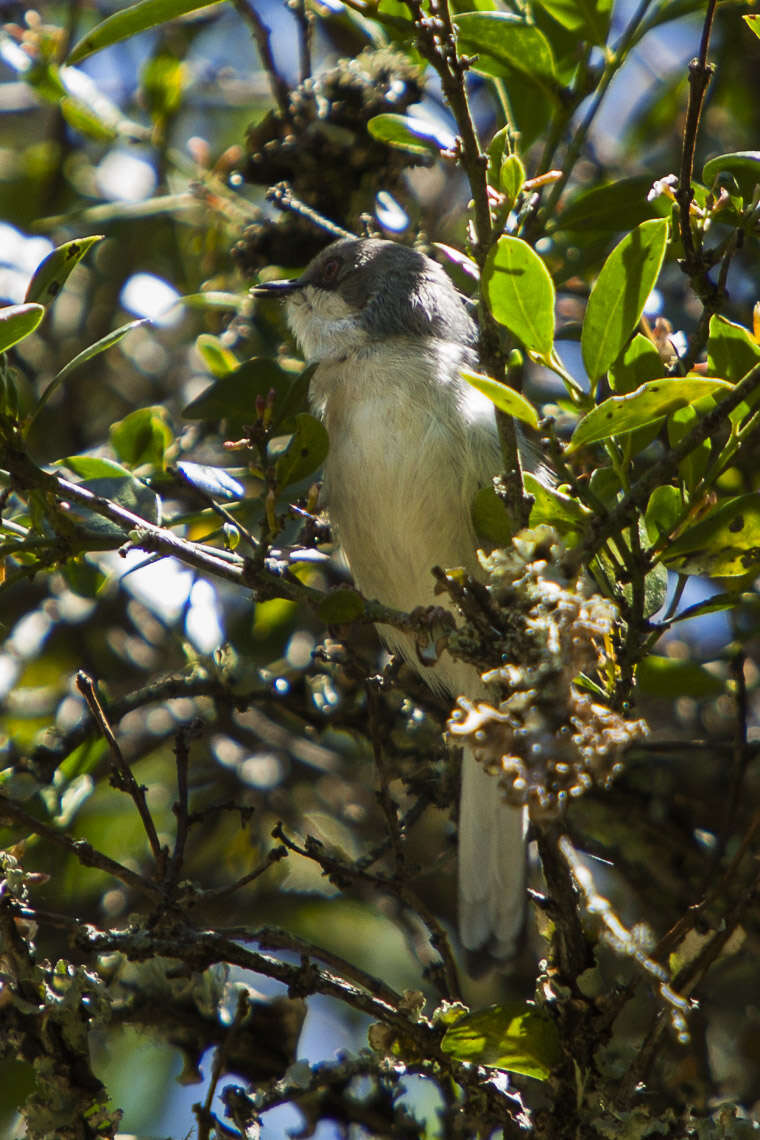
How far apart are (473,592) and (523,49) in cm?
142

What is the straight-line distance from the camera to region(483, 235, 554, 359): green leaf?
209cm

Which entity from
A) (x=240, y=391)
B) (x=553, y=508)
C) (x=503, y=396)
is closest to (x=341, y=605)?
(x=553, y=508)

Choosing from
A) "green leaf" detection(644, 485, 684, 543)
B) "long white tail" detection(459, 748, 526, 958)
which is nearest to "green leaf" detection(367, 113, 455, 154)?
"green leaf" detection(644, 485, 684, 543)

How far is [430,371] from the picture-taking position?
12.0ft

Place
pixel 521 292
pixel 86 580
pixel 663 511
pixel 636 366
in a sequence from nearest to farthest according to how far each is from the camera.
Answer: pixel 521 292, pixel 636 366, pixel 663 511, pixel 86 580

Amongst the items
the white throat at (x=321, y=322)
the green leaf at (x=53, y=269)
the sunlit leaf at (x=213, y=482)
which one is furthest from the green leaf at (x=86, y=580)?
the white throat at (x=321, y=322)

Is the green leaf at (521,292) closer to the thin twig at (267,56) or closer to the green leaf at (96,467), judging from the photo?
the green leaf at (96,467)

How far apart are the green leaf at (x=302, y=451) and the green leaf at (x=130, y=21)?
91 cm

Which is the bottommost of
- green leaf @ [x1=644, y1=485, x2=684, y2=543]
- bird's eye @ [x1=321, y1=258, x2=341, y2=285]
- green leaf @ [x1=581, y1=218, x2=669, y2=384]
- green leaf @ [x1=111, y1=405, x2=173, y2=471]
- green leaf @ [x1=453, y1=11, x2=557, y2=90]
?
green leaf @ [x1=644, y1=485, x2=684, y2=543]

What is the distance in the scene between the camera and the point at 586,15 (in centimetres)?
284

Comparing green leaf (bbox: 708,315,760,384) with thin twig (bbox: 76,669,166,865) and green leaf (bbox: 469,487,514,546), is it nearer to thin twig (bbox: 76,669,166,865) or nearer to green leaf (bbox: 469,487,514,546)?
green leaf (bbox: 469,487,514,546)

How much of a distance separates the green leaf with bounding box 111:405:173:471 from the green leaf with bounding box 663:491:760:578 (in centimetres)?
138

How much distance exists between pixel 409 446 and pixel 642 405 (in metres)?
1.52

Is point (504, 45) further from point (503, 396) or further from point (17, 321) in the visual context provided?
point (17, 321)
